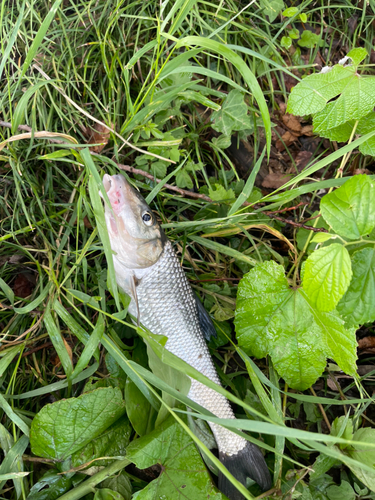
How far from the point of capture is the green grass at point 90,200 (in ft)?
7.16

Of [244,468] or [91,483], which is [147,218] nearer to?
[91,483]

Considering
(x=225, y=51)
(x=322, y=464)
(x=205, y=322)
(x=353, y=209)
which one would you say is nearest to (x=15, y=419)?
(x=205, y=322)

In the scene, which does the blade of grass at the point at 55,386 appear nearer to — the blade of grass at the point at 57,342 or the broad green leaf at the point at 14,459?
the blade of grass at the point at 57,342

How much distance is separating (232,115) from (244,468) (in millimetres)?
2247

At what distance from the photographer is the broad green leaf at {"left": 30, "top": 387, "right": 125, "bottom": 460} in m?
1.91

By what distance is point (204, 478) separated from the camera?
1.90 metres

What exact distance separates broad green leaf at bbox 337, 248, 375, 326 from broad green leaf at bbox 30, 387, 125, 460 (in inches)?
53.4

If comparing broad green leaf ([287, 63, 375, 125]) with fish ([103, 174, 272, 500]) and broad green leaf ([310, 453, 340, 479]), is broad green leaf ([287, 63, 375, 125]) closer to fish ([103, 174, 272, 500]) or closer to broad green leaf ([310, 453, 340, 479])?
fish ([103, 174, 272, 500])

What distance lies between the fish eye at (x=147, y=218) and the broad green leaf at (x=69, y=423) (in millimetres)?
984

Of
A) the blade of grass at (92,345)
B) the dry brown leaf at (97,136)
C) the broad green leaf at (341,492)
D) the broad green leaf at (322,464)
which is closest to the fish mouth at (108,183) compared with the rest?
the dry brown leaf at (97,136)

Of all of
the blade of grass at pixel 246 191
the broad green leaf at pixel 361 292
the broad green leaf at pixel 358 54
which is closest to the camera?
the broad green leaf at pixel 361 292

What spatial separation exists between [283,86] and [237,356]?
6.74 ft

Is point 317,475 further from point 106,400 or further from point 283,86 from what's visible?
point 283,86

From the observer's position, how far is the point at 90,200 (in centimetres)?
219
